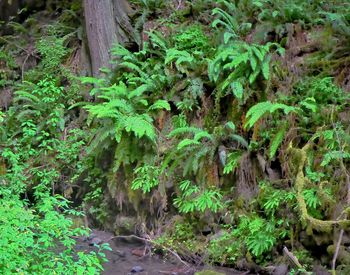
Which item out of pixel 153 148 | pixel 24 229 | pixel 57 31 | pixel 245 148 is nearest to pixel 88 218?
pixel 153 148

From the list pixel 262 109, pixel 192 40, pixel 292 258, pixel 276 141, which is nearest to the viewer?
pixel 292 258

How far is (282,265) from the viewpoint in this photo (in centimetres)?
590

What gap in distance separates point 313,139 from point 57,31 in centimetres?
714

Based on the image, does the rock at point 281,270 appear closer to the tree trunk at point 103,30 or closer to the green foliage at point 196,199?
the green foliage at point 196,199

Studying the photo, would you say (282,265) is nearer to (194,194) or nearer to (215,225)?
(215,225)

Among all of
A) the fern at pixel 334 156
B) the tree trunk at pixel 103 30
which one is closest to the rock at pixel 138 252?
the fern at pixel 334 156

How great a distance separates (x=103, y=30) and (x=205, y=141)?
13.1ft

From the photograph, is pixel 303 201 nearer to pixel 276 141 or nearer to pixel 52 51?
pixel 276 141

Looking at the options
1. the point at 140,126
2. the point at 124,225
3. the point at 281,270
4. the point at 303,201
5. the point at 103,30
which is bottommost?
the point at 281,270

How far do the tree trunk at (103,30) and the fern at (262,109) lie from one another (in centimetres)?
407

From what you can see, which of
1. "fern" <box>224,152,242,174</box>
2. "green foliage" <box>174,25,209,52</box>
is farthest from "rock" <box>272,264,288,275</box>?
"green foliage" <box>174,25,209,52</box>

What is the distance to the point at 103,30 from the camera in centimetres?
991

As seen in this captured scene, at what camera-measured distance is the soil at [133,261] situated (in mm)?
6527

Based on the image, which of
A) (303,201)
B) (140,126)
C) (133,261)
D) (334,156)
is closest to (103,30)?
(140,126)
